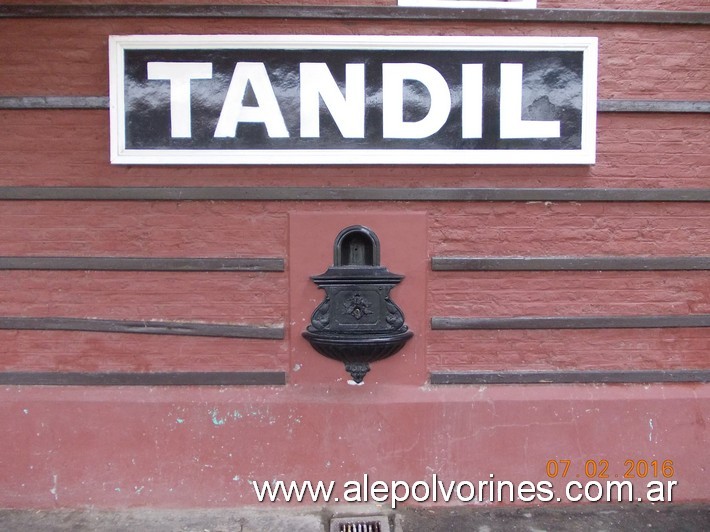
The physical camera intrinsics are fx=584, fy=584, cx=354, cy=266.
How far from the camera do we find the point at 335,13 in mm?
3781

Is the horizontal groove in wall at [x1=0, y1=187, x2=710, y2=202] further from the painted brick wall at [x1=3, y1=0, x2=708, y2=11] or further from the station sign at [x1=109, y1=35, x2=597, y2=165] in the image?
the painted brick wall at [x1=3, y1=0, x2=708, y2=11]

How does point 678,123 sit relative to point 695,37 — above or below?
below

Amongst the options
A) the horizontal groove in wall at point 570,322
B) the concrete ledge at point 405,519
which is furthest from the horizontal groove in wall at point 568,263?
the concrete ledge at point 405,519

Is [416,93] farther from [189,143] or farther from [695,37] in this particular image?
[695,37]

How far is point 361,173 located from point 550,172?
1265 mm

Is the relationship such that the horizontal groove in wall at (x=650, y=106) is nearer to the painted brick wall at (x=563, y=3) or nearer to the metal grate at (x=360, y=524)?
the painted brick wall at (x=563, y=3)

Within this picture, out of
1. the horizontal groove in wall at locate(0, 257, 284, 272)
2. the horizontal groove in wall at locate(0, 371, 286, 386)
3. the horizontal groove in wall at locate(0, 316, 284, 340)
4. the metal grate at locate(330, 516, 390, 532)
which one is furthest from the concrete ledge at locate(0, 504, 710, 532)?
the horizontal groove in wall at locate(0, 257, 284, 272)

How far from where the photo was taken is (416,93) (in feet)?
12.6

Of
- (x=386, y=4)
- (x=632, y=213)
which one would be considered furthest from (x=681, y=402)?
(x=386, y=4)

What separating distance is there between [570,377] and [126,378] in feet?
9.79

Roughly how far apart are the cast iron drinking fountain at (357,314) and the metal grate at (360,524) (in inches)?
34.7

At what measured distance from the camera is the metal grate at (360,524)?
12.1 feet

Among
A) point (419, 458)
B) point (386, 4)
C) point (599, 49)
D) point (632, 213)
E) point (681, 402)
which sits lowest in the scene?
point (419, 458)

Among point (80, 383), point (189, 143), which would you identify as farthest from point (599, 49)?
point (80, 383)
